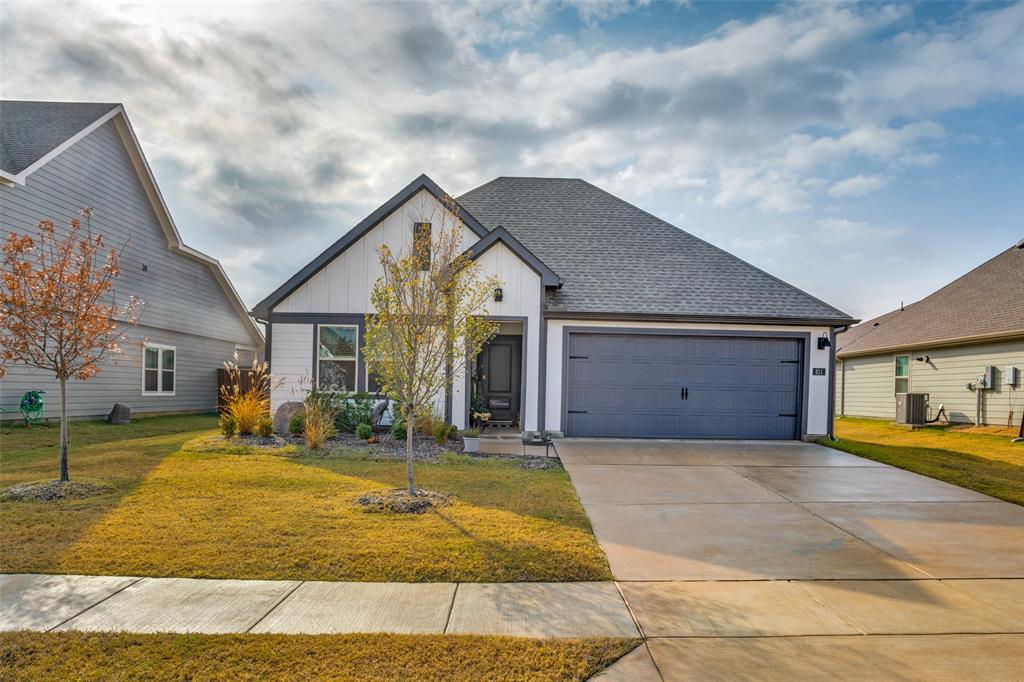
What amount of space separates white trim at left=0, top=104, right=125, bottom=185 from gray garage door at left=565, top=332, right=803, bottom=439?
1238 centimetres

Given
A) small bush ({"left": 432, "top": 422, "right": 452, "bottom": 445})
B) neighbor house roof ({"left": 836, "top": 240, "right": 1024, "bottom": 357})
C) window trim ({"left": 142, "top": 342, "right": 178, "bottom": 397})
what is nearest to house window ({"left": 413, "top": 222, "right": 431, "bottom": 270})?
small bush ({"left": 432, "top": 422, "right": 452, "bottom": 445})

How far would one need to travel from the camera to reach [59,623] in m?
3.42

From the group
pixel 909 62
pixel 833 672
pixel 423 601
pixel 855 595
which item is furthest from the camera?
pixel 909 62

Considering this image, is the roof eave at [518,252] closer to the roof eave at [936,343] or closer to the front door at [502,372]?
the front door at [502,372]

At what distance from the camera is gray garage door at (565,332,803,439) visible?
12.1m

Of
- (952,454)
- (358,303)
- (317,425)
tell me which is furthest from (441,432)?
(952,454)

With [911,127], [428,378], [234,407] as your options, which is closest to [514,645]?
[428,378]

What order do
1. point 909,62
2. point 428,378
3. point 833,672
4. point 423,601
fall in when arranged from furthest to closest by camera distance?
point 909,62 < point 428,378 < point 423,601 < point 833,672

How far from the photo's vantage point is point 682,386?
40.0ft

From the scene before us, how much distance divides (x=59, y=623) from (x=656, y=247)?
1326cm

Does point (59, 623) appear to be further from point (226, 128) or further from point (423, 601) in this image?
point (226, 128)

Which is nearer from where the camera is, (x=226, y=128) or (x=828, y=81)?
(x=828, y=81)

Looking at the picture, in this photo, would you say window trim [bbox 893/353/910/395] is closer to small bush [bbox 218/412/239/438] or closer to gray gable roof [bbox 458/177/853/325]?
gray gable roof [bbox 458/177/853/325]

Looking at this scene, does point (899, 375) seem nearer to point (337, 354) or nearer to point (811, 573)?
point (811, 573)
